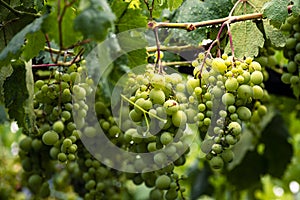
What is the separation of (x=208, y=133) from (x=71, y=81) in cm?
26

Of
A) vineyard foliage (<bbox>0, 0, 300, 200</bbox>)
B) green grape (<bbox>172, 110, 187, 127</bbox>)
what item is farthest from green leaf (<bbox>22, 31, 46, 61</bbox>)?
green grape (<bbox>172, 110, 187, 127</bbox>)

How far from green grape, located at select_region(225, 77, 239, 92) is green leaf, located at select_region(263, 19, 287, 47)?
9.0 inches

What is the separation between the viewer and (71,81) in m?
0.95

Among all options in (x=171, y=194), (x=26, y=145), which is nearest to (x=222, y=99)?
(x=171, y=194)

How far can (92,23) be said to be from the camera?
562 millimetres

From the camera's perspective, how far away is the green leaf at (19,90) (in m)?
0.92

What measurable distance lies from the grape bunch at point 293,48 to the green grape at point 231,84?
29 centimetres

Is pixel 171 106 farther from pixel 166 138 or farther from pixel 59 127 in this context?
pixel 59 127

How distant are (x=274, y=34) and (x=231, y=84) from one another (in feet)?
0.83

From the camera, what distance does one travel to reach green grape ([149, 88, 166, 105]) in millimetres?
841

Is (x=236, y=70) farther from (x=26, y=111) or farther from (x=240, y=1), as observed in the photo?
(x=26, y=111)

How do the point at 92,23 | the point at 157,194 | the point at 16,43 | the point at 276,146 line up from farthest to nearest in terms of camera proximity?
the point at 276,146, the point at 157,194, the point at 16,43, the point at 92,23

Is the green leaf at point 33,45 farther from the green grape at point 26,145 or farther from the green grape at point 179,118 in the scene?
the green grape at point 26,145

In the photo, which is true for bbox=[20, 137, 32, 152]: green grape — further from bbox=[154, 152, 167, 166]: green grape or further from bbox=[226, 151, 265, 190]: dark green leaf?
bbox=[226, 151, 265, 190]: dark green leaf
